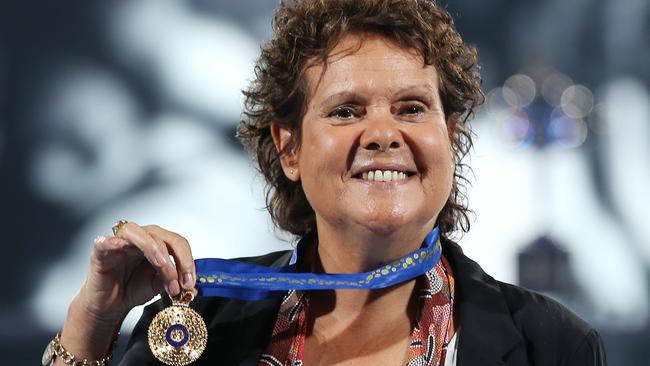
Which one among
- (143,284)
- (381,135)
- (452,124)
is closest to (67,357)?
(143,284)

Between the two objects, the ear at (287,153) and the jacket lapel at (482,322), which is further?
the ear at (287,153)

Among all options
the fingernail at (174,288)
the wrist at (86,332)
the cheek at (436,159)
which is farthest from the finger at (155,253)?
the cheek at (436,159)

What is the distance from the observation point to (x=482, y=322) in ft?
4.80

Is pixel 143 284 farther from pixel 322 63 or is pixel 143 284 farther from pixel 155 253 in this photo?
pixel 322 63

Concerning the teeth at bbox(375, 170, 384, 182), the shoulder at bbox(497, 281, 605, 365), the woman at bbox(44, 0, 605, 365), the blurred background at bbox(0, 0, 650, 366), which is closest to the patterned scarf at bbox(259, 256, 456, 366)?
the woman at bbox(44, 0, 605, 365)

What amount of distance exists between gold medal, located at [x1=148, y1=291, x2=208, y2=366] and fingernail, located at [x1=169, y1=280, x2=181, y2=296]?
0.01m

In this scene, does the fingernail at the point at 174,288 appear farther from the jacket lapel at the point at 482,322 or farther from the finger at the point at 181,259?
the jacket lapel at the point at 482,322

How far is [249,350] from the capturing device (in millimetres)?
1492

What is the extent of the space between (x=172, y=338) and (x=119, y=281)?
0.14m

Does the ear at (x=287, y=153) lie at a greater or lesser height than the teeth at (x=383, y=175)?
greater

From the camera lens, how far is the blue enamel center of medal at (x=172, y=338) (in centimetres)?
136

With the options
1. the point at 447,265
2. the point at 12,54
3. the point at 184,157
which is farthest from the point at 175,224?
the point at 447,265

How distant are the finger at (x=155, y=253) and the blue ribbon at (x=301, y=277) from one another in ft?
0.24

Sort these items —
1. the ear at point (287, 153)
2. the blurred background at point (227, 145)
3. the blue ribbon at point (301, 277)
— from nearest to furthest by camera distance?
the blue ribbon at point (301, 277) < the ear at point (287, 153) < the blurred background at point (227, 145)
